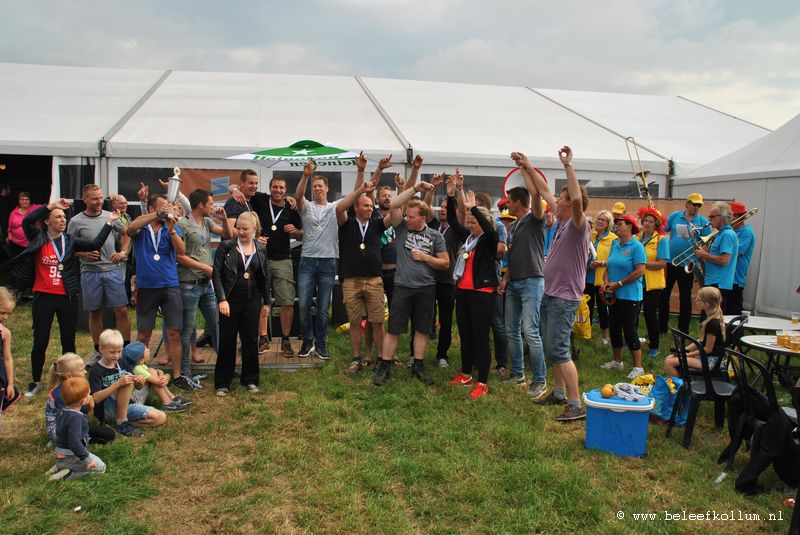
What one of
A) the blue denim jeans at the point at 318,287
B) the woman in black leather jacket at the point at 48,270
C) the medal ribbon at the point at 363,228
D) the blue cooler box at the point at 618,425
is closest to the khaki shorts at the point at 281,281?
the blue denim jeans at the point at 318,287

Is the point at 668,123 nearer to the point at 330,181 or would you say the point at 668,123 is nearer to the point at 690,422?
the point at 330,181

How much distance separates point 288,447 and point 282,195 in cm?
305

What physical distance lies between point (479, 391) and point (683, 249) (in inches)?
172

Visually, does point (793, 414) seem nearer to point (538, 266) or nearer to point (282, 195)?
point (538, 266)

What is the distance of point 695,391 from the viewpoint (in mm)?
4500

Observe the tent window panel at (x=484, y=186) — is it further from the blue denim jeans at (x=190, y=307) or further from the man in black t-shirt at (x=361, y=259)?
the blue denim jeans at (x=190, y=307)

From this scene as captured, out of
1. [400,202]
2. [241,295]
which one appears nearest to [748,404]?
[400,202]

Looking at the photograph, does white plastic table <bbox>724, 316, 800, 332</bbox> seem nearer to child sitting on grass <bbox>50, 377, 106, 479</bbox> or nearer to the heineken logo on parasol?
the heineken logo on parasol

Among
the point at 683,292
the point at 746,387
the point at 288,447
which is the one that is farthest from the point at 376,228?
the point at 683,292

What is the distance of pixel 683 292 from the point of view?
789 centimetres

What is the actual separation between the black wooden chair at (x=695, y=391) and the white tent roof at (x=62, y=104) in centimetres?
877

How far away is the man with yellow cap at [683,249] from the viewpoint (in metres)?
7.84

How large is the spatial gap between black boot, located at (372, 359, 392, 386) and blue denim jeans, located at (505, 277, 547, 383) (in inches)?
47.1

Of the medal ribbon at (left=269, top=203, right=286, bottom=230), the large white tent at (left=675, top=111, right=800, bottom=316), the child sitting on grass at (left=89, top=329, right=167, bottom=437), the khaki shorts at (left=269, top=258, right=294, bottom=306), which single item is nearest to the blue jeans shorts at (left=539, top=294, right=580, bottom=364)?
the khaki shorts at (left=269, top=258, right=294, bottom=306)
